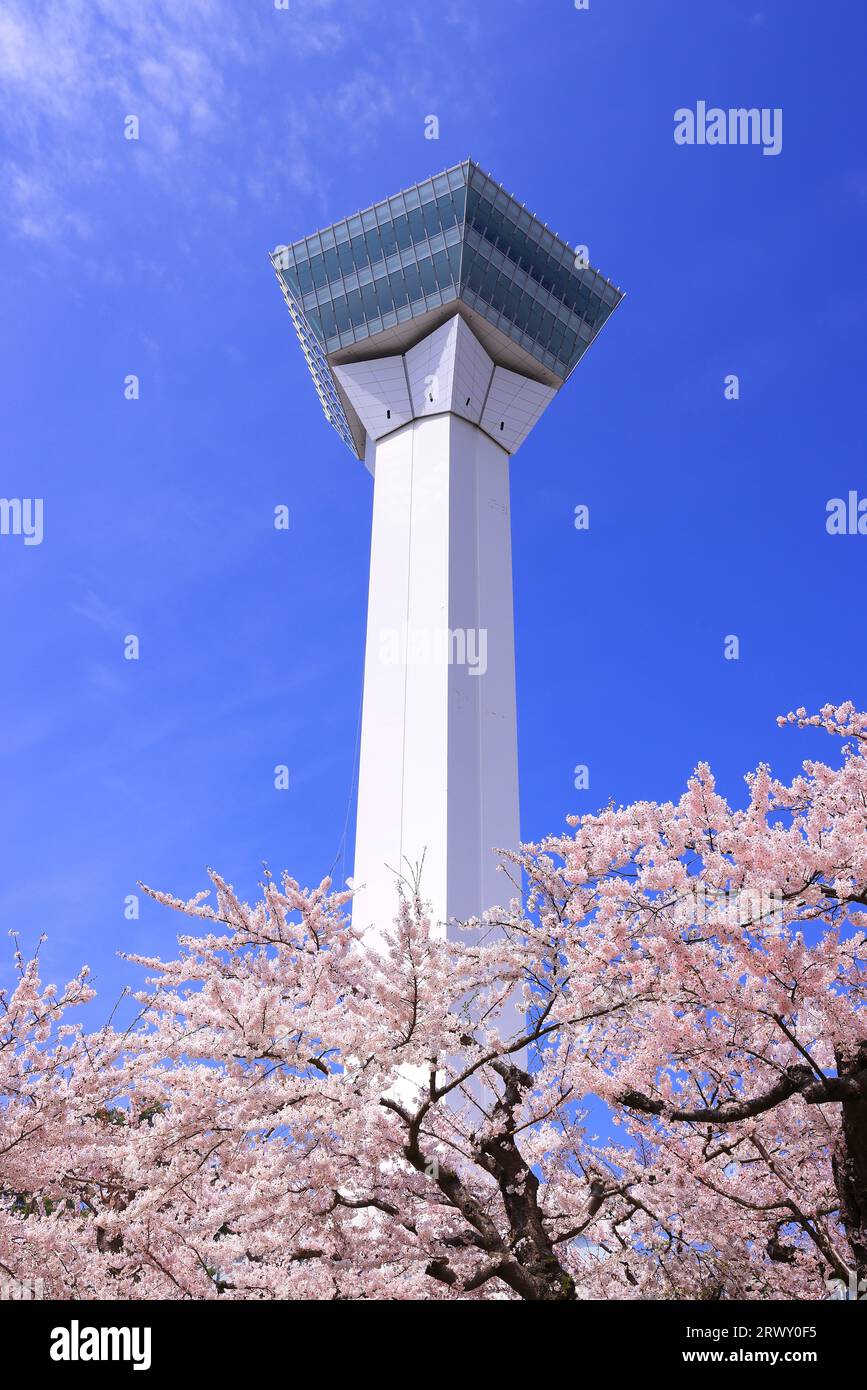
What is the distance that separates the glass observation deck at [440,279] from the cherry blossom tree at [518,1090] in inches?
1550

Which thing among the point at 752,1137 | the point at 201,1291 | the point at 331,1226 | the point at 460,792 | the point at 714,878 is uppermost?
the point at 460,792

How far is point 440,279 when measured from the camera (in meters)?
44.6

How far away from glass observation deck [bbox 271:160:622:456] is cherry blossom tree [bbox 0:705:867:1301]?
3938 cm

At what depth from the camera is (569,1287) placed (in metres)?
8.09

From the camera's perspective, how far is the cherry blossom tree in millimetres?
7898

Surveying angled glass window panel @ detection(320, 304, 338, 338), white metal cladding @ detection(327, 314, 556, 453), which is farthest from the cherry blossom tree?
angled glass window panel @ detection(320, 304, 338, 338)

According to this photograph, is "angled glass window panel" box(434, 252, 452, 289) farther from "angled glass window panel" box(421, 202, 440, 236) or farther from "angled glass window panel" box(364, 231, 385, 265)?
"angled glass window panel" box(364, 231, 385, 265)

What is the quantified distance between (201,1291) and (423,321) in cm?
4197

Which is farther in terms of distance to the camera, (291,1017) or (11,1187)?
(11,1187)

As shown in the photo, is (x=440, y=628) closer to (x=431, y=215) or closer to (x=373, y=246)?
(x=373, y=246)

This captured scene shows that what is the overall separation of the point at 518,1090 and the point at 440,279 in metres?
41.9

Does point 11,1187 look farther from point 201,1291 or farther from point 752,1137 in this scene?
point 752,1137

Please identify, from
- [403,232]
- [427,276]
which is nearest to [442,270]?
[427,276]
